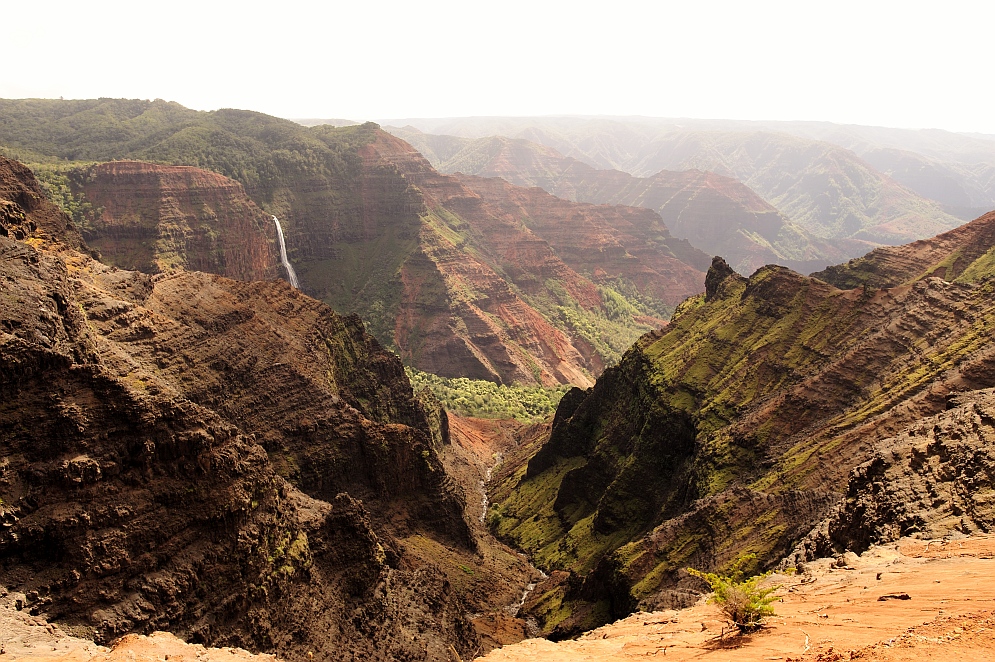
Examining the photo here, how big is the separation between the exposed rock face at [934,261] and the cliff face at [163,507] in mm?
50209

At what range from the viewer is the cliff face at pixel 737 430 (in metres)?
41.2

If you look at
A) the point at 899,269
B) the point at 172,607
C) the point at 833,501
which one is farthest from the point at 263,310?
the point at 899,269

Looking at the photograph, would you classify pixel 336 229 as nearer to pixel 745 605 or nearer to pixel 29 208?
pixel 29 208

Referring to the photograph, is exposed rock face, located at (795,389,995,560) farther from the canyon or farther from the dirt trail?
the dirt trail

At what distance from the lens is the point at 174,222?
12012 centimetres

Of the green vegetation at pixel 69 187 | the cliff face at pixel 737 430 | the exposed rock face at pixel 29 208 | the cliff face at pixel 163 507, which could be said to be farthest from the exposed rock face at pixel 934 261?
the green vegetation at pixel 69 187

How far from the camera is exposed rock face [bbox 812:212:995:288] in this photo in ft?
227

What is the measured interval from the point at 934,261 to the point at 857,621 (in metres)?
77.0

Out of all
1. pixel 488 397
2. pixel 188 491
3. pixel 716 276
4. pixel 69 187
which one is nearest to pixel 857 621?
pixel 188 491

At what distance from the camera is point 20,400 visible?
26.3m

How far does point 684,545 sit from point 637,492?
16.6 m

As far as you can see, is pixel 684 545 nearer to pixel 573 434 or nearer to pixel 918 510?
pixel 918 510

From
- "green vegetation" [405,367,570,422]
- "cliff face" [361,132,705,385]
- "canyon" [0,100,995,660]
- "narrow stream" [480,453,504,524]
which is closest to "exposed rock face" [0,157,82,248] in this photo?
"canyon" [0,100,995,660]

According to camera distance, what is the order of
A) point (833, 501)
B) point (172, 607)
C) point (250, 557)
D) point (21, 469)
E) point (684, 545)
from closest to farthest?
point (21, 469) → point (172, 607) → point (250, 557) → point (833, 501) → point (684, 545)
